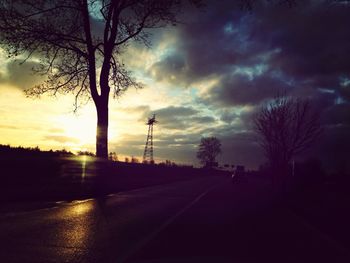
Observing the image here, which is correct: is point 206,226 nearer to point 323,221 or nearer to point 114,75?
point 323,221

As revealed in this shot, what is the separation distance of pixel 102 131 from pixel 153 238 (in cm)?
1767

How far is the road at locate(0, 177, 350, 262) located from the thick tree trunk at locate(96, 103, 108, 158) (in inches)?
494

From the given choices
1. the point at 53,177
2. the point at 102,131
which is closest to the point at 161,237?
the point at 102,131

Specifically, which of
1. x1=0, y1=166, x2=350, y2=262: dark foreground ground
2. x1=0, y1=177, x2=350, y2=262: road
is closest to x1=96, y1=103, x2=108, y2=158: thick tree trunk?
x1=0, y1=166, x2=350, y2=262: dark foreground ground

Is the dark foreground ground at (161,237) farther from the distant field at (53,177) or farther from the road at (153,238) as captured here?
the distant field at (53,177)

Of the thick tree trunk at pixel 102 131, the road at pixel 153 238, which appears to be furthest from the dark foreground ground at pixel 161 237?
the thick tree trunk at pixel 102 131

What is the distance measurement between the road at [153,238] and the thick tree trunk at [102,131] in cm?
1256

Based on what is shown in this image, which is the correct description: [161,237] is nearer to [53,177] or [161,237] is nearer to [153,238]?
[153,238]

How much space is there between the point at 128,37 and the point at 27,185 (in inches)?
421

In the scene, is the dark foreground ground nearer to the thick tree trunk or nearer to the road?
the road

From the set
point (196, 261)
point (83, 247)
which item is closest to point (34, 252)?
point (83, 247)

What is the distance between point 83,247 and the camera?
7.88 metres

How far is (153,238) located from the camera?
948 centimetres

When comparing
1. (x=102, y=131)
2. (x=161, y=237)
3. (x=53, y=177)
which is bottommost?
(x=161, y=237)
